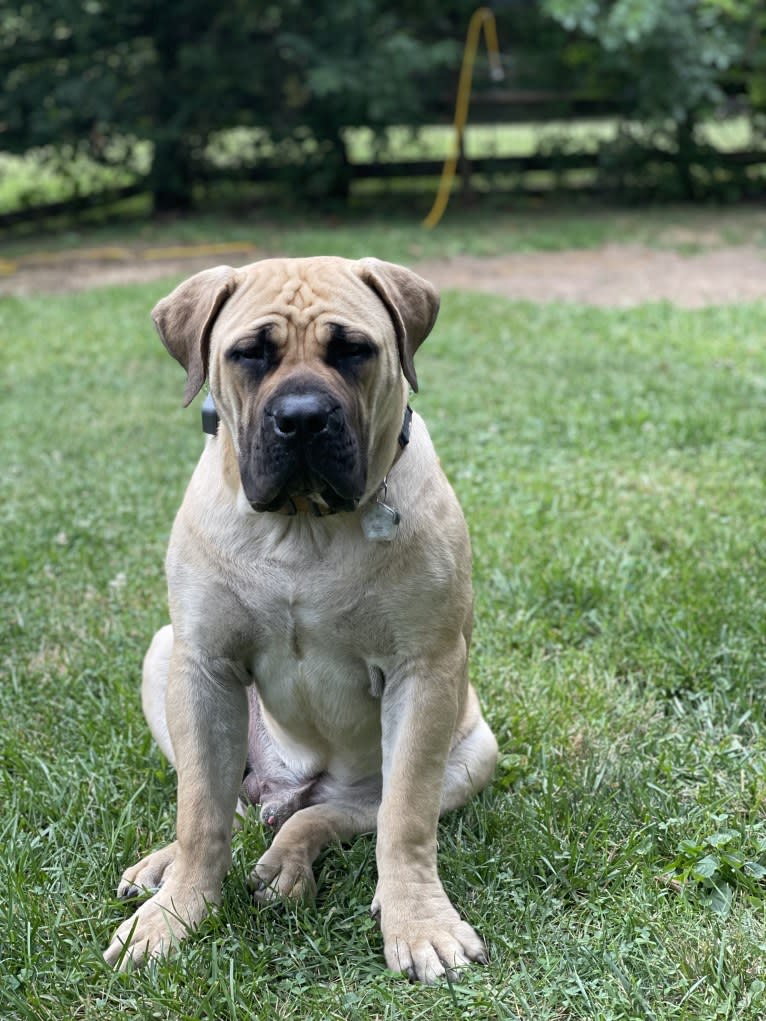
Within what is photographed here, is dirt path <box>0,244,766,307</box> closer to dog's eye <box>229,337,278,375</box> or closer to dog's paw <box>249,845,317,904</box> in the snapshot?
dog's eye <box>229,337,278,375</box>

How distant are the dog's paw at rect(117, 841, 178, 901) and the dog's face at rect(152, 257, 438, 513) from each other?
874mm

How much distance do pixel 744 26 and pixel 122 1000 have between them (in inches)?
491

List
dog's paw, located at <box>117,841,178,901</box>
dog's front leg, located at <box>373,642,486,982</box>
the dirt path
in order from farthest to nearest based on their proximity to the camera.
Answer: the dirt path < dog's paw, located at <box>117,841,178,901</box> < dog's front leg, located at <box>373,642,486,982</box>

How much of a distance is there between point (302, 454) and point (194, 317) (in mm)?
510

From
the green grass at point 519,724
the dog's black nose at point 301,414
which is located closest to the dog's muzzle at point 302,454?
the dog's black nose at point 301,414

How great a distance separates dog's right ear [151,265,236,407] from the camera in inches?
111

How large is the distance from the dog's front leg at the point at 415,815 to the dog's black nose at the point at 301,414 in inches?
23.4

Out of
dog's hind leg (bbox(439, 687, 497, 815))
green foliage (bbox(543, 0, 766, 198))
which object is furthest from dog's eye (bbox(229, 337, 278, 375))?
green foliage (bbox(543, 0, 766, 198))

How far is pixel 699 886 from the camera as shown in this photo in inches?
109

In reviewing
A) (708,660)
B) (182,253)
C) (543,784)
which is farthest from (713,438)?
(182,253)

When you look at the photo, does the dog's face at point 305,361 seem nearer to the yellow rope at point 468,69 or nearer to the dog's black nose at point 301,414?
the dog's black nose at point 301,414

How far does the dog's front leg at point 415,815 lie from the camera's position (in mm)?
2605

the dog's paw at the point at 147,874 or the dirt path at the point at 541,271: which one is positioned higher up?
the dog's paw at the point at 147,874

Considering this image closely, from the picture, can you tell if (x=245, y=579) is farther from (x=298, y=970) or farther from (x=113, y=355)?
(x=113, y=355)
